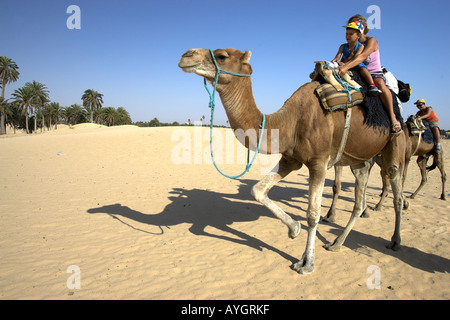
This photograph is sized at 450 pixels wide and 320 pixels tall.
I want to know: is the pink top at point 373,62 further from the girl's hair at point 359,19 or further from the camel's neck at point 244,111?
the camel's neck at point 244,111

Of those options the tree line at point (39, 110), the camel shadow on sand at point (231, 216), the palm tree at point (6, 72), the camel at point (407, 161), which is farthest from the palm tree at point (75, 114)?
the camel at point (407, 161)

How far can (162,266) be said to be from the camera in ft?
14.1

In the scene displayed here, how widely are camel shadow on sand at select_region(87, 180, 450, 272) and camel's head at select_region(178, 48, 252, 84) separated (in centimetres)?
324

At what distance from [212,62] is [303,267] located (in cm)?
339

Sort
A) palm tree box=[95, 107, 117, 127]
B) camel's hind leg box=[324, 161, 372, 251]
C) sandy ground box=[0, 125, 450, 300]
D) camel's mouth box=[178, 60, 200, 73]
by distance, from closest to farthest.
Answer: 1. camel's mouth box=[178, 60, 200, 73]
2. sandy ground box=[0, 125, 450, 300]
3. camel's hind leg box=[324, 161, 372, 251]
4. palm tree box=[95, 107, 117, 127]

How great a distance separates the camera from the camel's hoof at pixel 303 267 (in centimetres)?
413

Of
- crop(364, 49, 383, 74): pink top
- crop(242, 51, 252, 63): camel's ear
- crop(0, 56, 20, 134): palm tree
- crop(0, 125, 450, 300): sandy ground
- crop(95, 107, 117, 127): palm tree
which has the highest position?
crop(0, 56, 20, 134): palm tree

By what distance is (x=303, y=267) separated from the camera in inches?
164

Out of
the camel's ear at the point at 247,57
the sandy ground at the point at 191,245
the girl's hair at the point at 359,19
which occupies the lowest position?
the sandy ground at the point at 191,245

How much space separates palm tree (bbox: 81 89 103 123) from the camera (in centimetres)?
6769

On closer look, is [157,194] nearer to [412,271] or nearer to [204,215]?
[204,215]

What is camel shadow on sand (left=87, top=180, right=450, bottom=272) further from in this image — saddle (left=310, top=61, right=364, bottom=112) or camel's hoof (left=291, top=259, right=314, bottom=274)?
saddle (left=310, top=61, right=364, bottom=112)

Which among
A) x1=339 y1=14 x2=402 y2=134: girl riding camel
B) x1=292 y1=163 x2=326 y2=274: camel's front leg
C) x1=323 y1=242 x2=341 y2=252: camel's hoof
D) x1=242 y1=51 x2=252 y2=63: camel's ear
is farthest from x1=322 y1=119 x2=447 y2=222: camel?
x1=242 y1=51 x2=252 y2=63: camel's ear

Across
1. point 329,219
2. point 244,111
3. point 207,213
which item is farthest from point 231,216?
point 244,111
